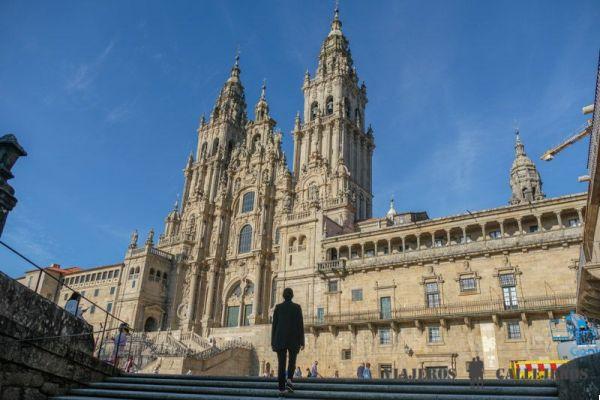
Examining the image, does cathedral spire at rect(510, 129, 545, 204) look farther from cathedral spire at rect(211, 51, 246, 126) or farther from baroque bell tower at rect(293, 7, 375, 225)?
cathedral spire at rect(211, 51, 246, 126)

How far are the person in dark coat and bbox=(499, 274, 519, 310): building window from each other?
78.5ft

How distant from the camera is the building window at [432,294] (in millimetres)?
31328

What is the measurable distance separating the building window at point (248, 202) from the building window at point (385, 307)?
997 inches

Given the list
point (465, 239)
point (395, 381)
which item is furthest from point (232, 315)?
point (395, 381)

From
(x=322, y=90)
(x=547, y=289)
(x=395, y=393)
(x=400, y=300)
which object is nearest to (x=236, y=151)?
(x=322, y=90)

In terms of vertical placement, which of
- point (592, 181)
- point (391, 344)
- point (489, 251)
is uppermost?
point (489, 251)

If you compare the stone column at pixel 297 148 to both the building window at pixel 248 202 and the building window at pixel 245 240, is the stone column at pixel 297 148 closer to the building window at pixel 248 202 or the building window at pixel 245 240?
the building window at pixel 248 202

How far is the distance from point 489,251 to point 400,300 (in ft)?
22.9

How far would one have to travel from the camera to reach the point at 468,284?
30734 mm

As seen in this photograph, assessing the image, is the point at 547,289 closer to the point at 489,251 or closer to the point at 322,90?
the point at 489,251

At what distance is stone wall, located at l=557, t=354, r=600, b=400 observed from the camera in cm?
530

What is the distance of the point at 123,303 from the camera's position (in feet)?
166

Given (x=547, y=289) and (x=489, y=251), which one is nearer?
(x=547, y=289)

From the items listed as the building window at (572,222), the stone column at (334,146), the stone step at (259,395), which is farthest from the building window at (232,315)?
the stone step at (259,395)
